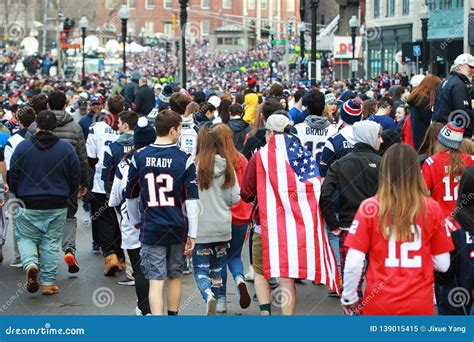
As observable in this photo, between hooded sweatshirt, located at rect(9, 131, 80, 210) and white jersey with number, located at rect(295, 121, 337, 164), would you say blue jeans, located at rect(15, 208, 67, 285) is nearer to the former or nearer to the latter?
hooded sweatshirt, located at rect(9, 131, 80, 210)

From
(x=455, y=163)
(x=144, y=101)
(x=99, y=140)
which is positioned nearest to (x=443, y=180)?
(x=455, y=163)

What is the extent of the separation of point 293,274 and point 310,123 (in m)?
3.63

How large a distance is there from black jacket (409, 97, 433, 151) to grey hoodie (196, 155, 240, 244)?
379 centimetres

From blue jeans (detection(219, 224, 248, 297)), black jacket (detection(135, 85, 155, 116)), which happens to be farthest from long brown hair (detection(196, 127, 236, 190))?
black jacket (detection(135, 85, 155, 116))

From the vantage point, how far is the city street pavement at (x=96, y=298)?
10516 millimetres

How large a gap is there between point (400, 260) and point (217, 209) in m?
3.65

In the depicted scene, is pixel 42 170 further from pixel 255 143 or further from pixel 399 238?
pixel 399 238

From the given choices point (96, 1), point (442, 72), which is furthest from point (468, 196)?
point (96, 1)

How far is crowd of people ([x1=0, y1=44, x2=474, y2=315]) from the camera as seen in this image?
21.6ft

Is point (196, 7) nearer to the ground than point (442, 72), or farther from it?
farther from it

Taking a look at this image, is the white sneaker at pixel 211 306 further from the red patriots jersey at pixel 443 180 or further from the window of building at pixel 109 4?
the window of building at pixel 109 4

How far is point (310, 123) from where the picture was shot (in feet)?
40.5

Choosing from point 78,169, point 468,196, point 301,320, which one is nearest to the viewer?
point 301,320

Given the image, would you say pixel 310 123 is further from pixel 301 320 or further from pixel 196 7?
pixel 196 7
